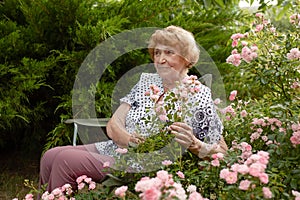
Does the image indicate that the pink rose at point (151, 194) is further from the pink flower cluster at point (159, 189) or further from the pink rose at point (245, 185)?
the pink rose at point (245, 185)

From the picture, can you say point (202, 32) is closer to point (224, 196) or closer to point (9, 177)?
point (9, 177)

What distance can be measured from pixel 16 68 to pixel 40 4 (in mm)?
507

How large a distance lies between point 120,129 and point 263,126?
28.5 inches

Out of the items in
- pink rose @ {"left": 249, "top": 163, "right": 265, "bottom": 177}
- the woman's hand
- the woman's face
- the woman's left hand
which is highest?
the woman's face

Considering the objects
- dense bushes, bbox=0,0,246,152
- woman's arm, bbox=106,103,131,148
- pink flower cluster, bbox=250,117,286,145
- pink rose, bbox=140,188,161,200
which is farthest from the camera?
dense bushes, bbox=0,0,246,152

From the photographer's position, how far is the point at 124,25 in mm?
3316

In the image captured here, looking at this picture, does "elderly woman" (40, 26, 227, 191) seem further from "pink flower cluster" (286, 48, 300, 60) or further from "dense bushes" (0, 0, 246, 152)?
"dense bushes" (0, 0, 246, 152)

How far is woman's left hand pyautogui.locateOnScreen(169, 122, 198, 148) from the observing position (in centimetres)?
191

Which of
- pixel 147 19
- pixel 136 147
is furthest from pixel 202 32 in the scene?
pixel 136 147

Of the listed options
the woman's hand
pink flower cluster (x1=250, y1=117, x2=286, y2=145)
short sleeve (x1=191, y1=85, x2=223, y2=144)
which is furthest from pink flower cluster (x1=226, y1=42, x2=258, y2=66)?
the woman's hand

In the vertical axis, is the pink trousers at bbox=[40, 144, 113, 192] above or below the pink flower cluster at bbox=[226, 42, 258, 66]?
below

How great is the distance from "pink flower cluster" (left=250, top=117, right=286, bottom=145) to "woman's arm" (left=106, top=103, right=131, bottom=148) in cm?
62

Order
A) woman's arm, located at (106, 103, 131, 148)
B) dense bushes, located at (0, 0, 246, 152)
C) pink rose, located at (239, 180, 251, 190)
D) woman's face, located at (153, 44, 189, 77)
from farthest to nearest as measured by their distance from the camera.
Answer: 1. dense bushes, located at (0, 0, 246, 152)
2. woman's face, located at (153, 44, 189, 77)
3. woman's arm, located at (106, 103, 131, 148)
4. pink rose, located at (239, 180, 251, 190)

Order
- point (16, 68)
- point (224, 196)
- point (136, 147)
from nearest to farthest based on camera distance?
point (224, 196)
point (136, 147)
point (16, 68)
